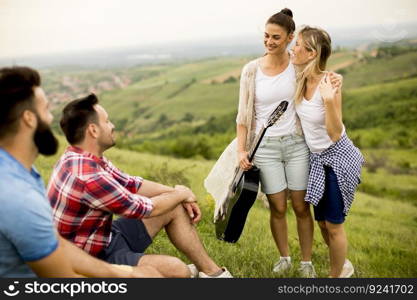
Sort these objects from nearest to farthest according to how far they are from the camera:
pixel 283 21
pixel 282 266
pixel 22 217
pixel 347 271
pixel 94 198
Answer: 1. pixel 22 217
2. pixel 94 198
3. pixel 283 21
4. pixel 347 271
5. pixel 282 266

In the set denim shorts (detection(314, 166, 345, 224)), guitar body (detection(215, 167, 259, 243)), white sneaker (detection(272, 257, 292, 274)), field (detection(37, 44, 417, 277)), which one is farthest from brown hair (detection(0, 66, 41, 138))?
white sneaker (detection(272, 257, 292, 274))

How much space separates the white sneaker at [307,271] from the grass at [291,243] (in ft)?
0.25

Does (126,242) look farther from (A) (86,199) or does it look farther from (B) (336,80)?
(B) (336,80)

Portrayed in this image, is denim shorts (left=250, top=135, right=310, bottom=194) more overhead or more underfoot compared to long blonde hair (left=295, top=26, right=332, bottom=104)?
more underfoot

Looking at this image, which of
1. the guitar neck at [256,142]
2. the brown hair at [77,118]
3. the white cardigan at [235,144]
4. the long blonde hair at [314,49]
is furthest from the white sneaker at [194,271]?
the long blonde hair at [314,49]

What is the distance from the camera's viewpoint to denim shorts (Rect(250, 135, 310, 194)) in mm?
3869

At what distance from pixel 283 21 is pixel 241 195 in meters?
1.34

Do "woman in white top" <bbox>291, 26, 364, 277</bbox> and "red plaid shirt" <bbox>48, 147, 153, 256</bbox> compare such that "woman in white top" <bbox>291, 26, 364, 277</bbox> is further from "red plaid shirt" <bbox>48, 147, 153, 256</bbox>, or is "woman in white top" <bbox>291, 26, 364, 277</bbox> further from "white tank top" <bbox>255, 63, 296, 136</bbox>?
"red plaid shirt" <bbox>48, 147, 153, 256</bbox>

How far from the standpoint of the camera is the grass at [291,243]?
4482 millimetres

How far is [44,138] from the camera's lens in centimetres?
244

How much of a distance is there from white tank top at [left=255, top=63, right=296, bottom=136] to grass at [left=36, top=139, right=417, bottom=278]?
1219 millimetres

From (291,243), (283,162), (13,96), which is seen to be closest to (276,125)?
(283,162)

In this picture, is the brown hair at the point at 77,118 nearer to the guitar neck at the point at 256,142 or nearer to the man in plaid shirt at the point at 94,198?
the man in plaid shirt at the point at 94,198

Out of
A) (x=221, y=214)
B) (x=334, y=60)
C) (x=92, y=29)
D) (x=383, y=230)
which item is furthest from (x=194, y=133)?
(x=221, y=214)
